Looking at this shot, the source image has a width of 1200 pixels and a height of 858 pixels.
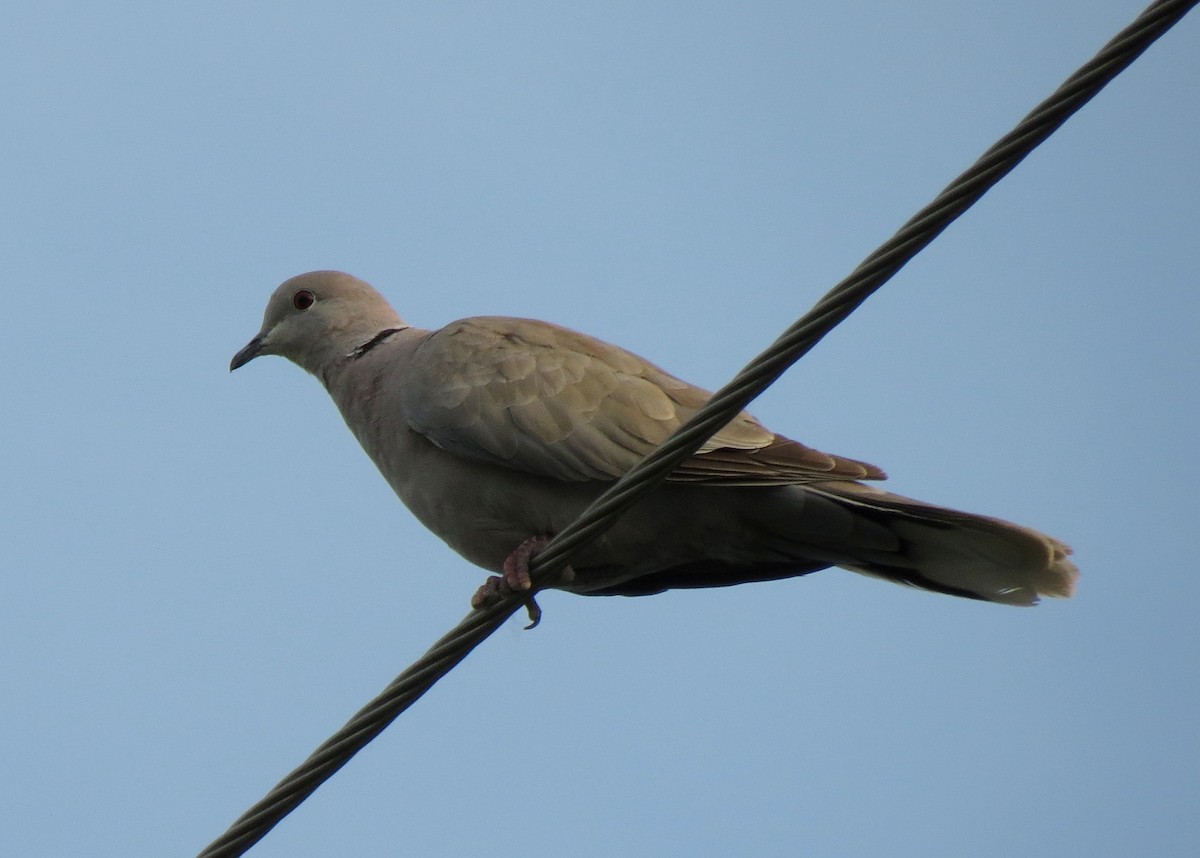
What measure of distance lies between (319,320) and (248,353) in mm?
424

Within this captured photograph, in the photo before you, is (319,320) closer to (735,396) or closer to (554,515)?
(554,515)

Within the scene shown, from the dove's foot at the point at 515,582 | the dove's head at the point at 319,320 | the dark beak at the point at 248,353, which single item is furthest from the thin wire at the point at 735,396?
the dark beak at the point at 248,353

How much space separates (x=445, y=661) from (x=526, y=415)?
1.49m

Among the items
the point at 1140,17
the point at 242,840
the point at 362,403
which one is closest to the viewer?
the point at 1140,17

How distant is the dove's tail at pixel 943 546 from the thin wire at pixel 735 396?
1.14 m

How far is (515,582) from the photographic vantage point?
4016mm

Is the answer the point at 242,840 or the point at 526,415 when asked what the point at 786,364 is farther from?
the point at 526,415

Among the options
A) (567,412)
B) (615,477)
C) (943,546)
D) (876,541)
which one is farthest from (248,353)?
(943,546)

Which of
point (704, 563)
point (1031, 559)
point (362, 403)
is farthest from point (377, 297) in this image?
point (1031, 559)

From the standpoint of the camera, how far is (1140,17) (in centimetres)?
241

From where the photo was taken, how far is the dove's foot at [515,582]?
158 inches

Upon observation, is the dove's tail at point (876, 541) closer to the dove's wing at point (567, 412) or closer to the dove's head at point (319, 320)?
the dove's wing at point (567, 412)

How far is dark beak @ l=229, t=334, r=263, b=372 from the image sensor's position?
5988 mm

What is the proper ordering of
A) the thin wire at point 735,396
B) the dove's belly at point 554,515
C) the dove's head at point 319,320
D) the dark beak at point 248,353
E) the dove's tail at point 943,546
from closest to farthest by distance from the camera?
the thin wire at point 735,396, the dove's tail at point 943,546, the dove's belly at point 554,515, the dove's head at point 319,320, the dark beak at point 248,353
